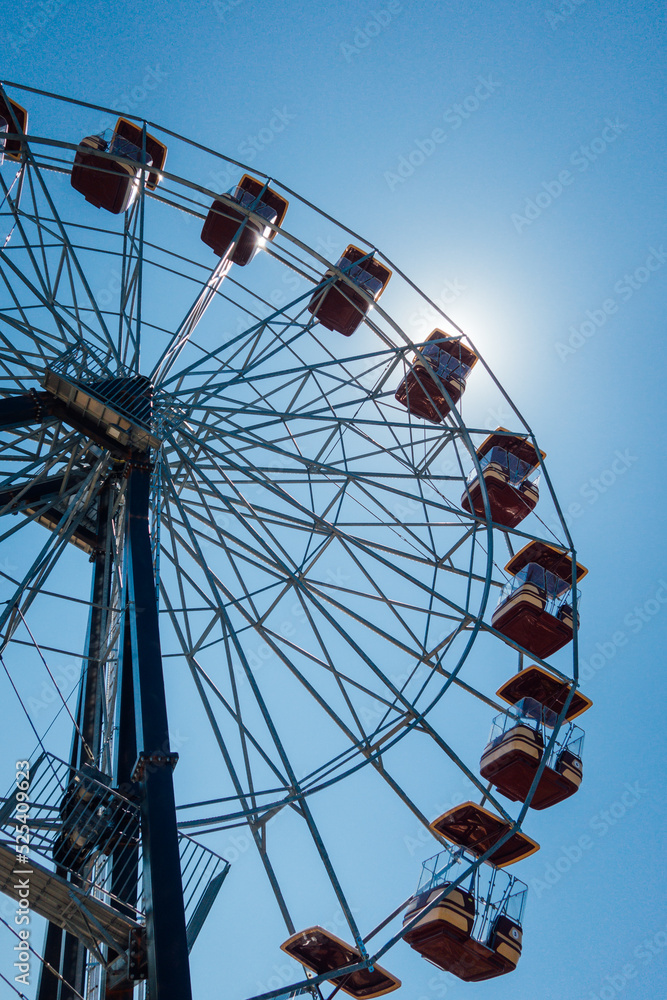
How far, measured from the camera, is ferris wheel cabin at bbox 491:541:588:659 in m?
14.5

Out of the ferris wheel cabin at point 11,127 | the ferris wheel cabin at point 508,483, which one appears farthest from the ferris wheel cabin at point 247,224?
the ferris wheel cabin at point 508,483

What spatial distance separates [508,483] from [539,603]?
2338 mm

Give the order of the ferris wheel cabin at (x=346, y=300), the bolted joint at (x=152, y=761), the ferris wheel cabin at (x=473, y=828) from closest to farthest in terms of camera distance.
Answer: the bolted joint at (x=152, y=761)
the ferris wheel cabin at (x=473, y=828)
the ferris wheel cabin at (x=346, y=300)

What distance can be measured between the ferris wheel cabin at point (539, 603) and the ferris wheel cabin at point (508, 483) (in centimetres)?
96

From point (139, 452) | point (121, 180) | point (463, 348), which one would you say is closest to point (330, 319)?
point (463, 348)

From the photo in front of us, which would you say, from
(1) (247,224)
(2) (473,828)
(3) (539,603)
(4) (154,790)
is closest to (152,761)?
(4) (154,790)

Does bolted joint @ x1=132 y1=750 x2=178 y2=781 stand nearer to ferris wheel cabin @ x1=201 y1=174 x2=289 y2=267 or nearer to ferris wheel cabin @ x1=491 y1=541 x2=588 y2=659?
ferris wheel cabin @ x1=491 y1=541 x2=588 y2=659

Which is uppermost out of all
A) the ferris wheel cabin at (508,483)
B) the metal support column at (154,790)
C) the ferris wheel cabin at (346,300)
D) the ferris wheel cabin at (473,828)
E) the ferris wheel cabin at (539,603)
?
the ferris wheel cabin at (346,300)

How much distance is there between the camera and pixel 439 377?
16.2m

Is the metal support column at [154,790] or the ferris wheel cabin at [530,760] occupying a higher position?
the ferris wheel cabin at [530,760]

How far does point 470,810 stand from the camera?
39.8 ft

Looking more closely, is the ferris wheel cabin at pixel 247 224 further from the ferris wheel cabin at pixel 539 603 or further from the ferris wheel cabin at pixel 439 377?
the ferris wheel cabin at pixel 539 603

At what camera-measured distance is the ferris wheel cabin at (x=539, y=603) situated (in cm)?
1449

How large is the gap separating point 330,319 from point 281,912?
9.67 meters
